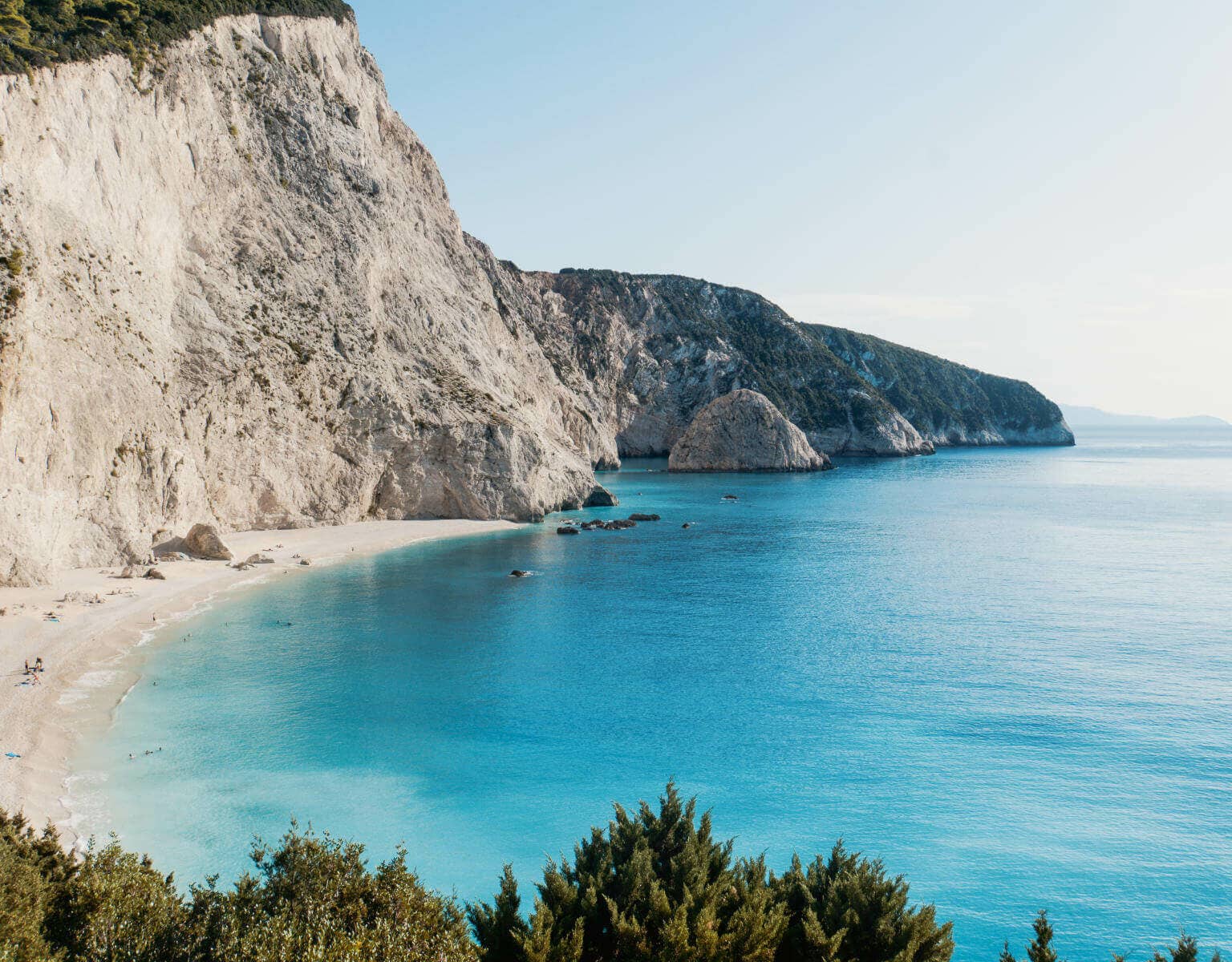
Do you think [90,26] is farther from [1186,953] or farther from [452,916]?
[1186,953]

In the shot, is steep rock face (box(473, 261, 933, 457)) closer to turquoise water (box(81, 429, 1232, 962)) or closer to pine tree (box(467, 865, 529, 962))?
turquoise water (box(81, 429, 1232, 962))

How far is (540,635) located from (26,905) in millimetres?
30709

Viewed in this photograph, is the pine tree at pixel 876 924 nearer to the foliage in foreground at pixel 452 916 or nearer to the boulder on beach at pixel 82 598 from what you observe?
the foliage in foreground at pixel 452 916

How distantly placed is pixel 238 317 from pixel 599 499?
44801 millimetres

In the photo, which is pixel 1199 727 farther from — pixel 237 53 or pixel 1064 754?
pixel 237 53

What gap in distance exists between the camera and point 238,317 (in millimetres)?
64500

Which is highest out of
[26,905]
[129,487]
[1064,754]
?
[129,487]

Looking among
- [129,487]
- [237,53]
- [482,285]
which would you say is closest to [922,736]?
[129,487]

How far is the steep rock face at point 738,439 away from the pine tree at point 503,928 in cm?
13563

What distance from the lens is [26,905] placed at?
14562 mm

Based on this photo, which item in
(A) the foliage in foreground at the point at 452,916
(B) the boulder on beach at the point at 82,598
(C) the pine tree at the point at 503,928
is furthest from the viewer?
(B) the boulder on beach at the point at 82,598

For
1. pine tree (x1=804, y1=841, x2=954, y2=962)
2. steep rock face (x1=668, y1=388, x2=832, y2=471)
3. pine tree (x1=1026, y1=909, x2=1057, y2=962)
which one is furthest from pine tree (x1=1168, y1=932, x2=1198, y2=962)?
steep rock face (x1=668, y1=388, x2=832, y2=471)

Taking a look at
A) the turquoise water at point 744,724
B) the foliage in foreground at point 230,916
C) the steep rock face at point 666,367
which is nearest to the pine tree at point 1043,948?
the turquoise water at point 744,724

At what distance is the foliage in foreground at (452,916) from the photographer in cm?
1409
